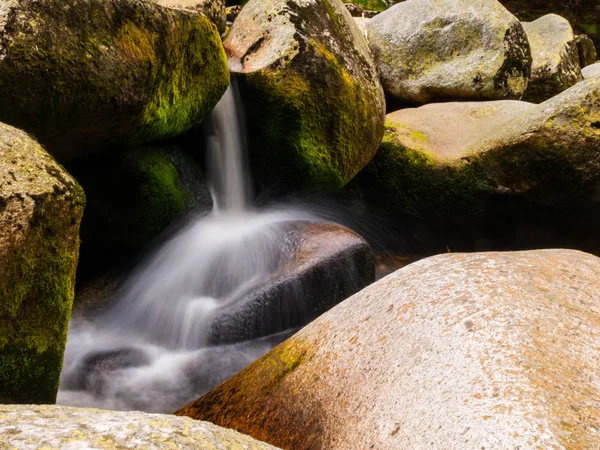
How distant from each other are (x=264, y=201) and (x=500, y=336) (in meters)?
4.82

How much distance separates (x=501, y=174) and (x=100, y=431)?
747cm

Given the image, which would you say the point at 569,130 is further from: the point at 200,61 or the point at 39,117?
the point at 39,117

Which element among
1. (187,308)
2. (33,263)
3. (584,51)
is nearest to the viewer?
(33,263)

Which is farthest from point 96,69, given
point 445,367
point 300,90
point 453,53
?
point 453,53

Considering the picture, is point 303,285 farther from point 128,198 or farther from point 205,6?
point 205,6

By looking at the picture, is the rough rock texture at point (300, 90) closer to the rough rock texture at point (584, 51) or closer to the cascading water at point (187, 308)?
the cascading water at point (187, 308)

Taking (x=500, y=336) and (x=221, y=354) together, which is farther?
(x=221, y=354)

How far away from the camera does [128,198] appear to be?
19.0ft

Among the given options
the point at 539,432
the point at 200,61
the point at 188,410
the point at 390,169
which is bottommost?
the point at 390,169

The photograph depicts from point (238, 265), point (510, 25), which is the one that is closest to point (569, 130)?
point (510, 25)

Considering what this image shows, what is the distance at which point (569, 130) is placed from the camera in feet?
25.0

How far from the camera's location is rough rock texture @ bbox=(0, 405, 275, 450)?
1.49m

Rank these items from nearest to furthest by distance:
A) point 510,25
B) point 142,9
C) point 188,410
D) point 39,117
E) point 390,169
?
point 188,410 < point 39,117 < point 142,9 < point 390,169 < point 510,25

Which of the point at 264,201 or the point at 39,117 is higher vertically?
the point at 39,117
